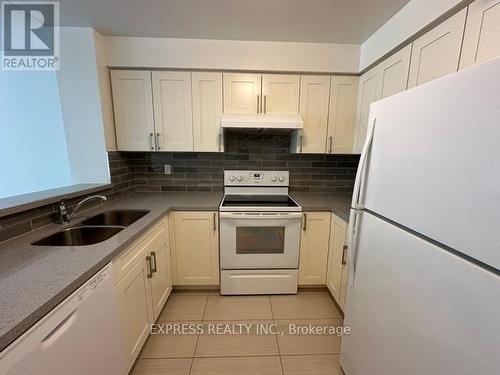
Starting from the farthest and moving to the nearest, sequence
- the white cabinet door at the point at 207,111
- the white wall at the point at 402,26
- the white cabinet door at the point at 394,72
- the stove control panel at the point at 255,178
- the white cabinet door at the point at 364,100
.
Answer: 1. the stove control panel at the point at 255,178
2. the white cabinet door at the point at 207,111
3. the white cabinet door at the point at 364,100
4. the white cabinet door at the point at 394,72
5. the white wall at the point at 402,26

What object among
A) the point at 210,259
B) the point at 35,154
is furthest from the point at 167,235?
the point at 35,154

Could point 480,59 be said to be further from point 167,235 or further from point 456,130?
point 167,235

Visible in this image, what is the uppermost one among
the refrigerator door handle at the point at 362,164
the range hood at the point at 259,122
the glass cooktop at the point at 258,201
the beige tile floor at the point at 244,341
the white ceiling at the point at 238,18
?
the white ceiling at the point at 238,18

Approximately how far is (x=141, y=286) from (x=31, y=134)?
215 centimetres

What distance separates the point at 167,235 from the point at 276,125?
1387 millimetres

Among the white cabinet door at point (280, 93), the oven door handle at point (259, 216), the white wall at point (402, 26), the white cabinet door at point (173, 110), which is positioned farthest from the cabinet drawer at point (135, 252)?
the white wall at point (402, 26)

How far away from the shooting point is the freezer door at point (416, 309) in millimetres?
581

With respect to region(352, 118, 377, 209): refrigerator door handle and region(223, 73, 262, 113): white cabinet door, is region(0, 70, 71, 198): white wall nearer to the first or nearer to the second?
region(223, 73, 262, 113): white cabinet door

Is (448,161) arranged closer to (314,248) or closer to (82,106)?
(314,248)

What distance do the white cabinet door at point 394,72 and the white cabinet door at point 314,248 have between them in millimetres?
1120

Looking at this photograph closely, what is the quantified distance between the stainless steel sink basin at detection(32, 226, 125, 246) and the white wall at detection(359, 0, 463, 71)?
2.35 meters

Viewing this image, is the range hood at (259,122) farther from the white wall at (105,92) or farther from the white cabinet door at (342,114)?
the white wall at (105,92)

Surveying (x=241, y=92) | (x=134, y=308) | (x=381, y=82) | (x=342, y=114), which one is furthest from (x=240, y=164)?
(x=134, y=308)

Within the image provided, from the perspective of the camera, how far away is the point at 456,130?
2.12 feet
